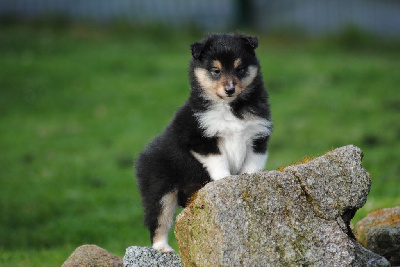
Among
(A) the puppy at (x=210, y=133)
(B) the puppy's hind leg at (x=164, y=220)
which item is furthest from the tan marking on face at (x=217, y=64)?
(B) the puppy's hind leg at (x=164, y=220)

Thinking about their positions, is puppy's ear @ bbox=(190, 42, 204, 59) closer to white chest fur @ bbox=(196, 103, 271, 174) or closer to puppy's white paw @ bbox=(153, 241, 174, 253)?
white chest fur @ bbox=(196, 103, 271, 174)

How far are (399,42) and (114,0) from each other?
358 inches

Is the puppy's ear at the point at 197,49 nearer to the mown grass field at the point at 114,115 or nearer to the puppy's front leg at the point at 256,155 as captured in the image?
the puppy's front leg at the point at 256,155

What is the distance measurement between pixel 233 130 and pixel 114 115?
10.2 m

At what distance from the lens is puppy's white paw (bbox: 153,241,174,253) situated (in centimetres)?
606

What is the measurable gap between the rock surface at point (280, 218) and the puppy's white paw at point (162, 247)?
2.51 feet

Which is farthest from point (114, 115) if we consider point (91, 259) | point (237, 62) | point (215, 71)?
point (237, 62)

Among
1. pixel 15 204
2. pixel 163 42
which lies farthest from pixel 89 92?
pixel 15 204

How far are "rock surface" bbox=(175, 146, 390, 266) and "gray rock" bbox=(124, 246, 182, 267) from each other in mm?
572

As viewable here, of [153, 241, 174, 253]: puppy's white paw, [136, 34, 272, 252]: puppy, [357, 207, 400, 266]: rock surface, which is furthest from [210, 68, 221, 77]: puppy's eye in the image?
[357, 207, 400, 266]: rock surface

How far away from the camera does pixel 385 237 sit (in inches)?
244

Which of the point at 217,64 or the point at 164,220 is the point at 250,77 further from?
the point at 164,220

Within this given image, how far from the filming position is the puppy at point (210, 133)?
574 centimetres

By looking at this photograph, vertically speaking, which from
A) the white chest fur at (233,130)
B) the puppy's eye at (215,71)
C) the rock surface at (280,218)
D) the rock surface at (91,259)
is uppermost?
the puppy's eye at (215,71)
